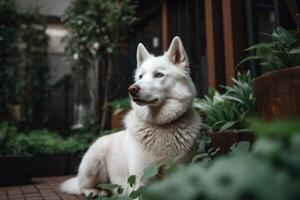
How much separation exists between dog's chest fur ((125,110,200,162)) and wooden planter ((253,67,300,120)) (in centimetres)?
59

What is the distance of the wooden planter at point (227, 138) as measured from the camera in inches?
101

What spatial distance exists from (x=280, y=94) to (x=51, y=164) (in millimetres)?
4145

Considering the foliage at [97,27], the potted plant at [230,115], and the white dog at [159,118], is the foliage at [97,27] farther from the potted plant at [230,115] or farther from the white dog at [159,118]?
the white dog at [159,118]

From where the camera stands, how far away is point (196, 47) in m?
5.64

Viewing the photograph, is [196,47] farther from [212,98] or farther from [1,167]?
[1,167]

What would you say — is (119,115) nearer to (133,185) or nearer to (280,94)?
(133,185)

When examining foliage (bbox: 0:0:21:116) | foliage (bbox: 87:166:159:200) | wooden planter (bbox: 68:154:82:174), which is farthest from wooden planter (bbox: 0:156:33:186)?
foliage (bbox: 0:0:21:116)

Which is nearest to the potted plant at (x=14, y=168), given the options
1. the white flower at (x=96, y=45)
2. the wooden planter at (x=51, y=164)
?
the wooden planter at (x=51, y=164)

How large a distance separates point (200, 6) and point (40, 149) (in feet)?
12.1

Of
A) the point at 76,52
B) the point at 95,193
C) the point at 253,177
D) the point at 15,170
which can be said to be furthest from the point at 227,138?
the point at 76,52

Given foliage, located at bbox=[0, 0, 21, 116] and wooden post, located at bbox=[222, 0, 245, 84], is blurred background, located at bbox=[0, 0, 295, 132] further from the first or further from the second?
wooden post, located at bbox=[222, 0, 245, 84]

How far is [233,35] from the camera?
4.08 m

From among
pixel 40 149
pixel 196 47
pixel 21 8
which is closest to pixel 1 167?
pixel 40 149

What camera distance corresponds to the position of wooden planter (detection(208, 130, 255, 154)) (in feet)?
8.44
